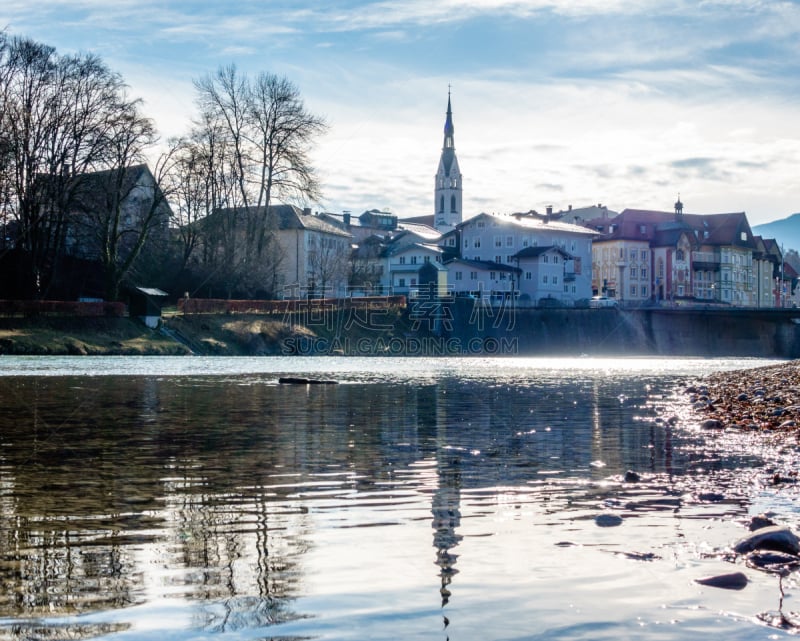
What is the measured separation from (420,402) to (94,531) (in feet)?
61.8

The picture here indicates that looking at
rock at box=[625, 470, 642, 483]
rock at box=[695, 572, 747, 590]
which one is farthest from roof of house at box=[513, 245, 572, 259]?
rock at box=[695, 572, 747, 590]

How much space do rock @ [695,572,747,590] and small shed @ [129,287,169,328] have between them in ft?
198

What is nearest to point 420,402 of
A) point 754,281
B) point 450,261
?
point 450,261

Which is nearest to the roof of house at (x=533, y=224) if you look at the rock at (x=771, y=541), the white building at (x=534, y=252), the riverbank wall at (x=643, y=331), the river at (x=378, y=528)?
the white building at (x=534, y=252)

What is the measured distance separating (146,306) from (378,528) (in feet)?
191

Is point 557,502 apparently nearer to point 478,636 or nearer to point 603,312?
point 478,636

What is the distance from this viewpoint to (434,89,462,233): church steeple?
646 ft

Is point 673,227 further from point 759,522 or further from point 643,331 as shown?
point 759,522

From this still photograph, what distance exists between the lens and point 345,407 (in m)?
25.7

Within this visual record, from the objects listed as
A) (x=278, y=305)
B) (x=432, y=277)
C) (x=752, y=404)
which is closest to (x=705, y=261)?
(x=432, y=277)

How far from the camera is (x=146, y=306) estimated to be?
6544cm

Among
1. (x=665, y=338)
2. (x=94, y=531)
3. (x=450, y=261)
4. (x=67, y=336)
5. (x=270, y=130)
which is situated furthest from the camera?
(x=450, y=261)

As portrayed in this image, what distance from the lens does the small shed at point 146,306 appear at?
65188 millimetres

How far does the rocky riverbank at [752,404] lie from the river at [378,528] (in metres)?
1.01
